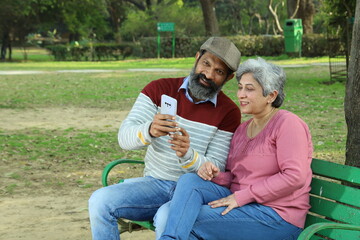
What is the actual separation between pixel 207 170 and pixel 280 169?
40 cm

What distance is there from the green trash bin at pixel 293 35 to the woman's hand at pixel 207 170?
25.9 m

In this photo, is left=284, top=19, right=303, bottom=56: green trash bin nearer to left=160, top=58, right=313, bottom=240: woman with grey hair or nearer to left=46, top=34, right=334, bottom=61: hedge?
left=46, top=34, right=334, bottom=61: hedge

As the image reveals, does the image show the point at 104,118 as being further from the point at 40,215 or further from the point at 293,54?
the point at 293,54

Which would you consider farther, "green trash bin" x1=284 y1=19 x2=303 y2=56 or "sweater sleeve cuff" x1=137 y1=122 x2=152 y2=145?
"green trash bin" x1=284 y1=19 x2=303 y2=56

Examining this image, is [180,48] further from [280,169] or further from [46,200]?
[280,169]

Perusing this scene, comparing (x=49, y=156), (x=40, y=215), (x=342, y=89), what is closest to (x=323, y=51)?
(x=342, y=89)

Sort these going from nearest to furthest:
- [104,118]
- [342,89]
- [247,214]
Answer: [247,214], [104,118], [342,89]

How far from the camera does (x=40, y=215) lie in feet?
19.1

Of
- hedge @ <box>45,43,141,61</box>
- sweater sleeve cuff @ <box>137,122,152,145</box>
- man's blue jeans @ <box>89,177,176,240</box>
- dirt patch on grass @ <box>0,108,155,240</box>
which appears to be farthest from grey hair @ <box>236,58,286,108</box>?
hedge @ <box>45,43,141,61</box>

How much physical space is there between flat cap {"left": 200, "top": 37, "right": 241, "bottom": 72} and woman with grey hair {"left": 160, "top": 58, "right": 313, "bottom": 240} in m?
0.30

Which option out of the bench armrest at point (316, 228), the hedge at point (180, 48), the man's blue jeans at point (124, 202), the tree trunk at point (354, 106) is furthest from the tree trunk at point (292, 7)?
the bench armrest at point (316, 228)

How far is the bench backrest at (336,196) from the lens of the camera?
11.1 ft

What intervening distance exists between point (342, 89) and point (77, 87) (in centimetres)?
682

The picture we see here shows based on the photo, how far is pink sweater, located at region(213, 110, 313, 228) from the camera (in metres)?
3.38
